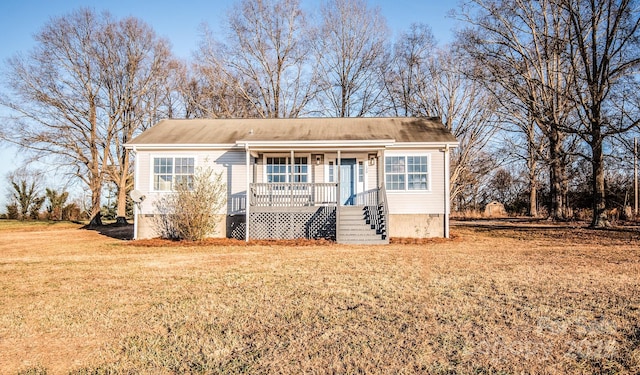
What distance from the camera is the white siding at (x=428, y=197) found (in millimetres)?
14352

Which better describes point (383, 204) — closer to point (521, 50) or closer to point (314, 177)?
point (314, 177)

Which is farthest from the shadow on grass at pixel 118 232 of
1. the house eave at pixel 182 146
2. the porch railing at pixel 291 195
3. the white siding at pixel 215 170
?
the porch railing at pixel 291 195

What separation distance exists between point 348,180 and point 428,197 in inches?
119

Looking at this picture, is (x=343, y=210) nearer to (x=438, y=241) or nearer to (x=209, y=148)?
(x=438, y=241)

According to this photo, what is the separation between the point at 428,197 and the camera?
1438 centimetres

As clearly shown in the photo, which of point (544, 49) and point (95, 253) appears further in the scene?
point (544, 49)

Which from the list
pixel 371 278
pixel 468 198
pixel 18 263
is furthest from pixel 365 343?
pixel 468 198

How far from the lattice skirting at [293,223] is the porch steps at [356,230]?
429mm

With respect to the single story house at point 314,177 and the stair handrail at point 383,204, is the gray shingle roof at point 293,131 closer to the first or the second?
the single story house at point 314,177

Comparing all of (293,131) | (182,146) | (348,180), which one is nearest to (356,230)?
(348,180)

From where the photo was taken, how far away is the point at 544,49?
1855 centimetres

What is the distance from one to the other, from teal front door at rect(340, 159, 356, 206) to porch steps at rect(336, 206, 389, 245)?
1425 millimetres

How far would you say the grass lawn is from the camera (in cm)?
335

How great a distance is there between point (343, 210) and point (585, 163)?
21664mm
